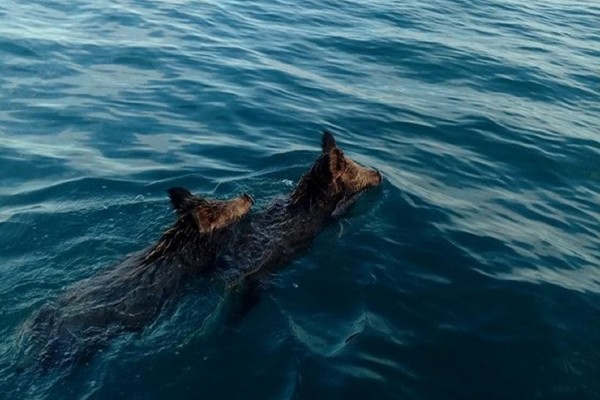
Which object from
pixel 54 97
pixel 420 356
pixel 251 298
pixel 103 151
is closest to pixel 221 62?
pixel 54 97

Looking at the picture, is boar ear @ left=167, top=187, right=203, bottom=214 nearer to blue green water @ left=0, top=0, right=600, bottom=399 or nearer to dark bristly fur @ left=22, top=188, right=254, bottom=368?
dark bristly fur @ left=22, top=188, right=254, bottom=368

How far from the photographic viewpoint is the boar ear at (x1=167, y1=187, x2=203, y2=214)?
24.7 ft

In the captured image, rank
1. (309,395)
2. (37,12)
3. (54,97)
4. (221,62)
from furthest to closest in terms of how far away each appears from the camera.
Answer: (37,12), (221,62), (54,97), (309,395)

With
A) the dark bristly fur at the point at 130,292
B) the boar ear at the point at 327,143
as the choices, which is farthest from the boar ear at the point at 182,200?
the boar ear at the point at 327,143

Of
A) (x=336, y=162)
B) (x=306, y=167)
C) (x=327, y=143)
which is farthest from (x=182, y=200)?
(x=306, y=167)

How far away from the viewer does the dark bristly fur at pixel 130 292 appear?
6.66 metres

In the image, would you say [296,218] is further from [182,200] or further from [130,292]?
[130,292]

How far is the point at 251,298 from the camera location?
7.75m

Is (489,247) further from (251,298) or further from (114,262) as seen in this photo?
(114,262)

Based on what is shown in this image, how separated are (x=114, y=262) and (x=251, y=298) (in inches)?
71.7

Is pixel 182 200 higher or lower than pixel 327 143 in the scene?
lower

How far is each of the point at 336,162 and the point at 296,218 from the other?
113cm

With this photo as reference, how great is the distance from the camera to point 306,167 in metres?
11.5

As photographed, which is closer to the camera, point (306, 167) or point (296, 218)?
point (296, 218)
